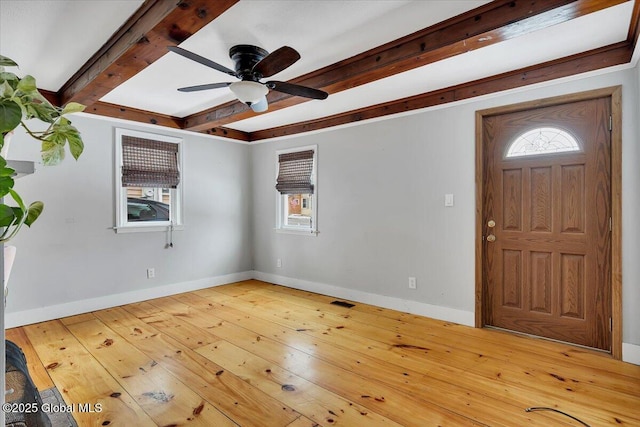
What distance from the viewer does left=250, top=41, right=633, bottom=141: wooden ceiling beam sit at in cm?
257

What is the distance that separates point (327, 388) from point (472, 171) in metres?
2.45

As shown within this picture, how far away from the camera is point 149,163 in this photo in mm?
4309

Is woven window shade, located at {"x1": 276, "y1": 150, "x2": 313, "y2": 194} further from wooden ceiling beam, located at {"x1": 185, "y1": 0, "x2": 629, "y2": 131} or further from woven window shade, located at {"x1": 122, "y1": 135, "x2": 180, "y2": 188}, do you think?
wooden ceiling beam, located at {"x1": 185, "y1": 0, "x2": 629, "y2": 131}

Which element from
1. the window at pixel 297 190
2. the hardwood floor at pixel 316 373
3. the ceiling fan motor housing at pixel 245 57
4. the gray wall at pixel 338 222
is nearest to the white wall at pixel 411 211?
the gray wall at pixel 338 222

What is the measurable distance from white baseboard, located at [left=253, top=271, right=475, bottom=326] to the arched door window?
5.47 feet

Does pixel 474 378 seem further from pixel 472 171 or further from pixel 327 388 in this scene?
pixel 472 171

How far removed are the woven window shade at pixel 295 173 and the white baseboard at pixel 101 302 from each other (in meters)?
1.69

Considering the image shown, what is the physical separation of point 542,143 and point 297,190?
3.03 m

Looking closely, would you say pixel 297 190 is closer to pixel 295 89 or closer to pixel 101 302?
pixel 295 89

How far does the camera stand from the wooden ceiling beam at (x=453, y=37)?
1848 mm

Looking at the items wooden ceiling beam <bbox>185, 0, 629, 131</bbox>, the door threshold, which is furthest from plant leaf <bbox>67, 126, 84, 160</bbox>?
the door threshold

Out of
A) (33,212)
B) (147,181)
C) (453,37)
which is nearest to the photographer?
(33,212)

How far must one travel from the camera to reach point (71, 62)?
2.73m

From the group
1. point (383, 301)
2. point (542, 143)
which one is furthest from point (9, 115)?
point (383, 301)
